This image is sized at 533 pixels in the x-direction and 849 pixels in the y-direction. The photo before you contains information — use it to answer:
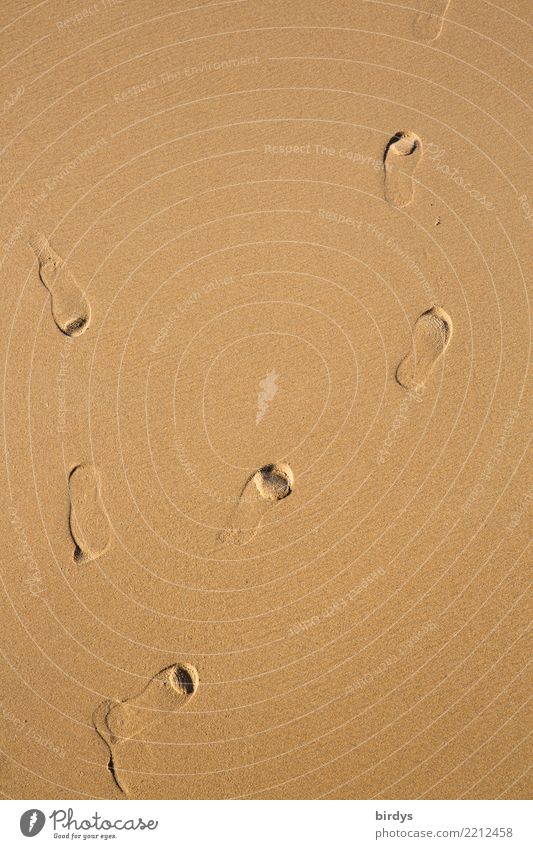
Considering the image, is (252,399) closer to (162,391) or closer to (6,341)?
(162,391)

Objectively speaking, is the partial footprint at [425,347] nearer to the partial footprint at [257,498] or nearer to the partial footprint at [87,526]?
the partial footprint at [257,498]

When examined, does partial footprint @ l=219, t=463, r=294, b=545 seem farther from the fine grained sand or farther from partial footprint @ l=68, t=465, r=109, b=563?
partial footprint @ l=68, t=465, r=109, b=563

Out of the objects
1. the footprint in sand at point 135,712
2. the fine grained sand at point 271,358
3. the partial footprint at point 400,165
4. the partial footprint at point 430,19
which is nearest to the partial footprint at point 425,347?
the fine grained sand at point 271,358

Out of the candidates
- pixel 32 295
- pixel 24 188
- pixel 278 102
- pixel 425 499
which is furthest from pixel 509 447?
pixel 24 188

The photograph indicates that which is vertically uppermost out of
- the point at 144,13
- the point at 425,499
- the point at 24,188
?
the point at 144,13

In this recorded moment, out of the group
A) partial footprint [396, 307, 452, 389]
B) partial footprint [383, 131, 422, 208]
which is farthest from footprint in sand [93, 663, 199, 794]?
partial footprint [383, 131, 422, 208]
